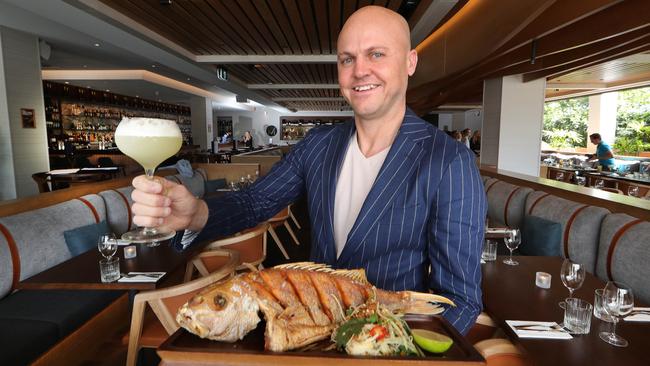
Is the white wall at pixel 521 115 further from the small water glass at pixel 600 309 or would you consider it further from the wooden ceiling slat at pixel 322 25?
the small water glass at pixel 600 309

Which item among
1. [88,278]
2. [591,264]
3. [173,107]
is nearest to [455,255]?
[88,278]

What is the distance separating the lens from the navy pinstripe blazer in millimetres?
953

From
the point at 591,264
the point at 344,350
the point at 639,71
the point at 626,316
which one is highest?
the point at 639,71

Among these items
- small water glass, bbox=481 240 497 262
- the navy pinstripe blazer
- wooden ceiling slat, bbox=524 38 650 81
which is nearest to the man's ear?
the navy pinstripe blazer

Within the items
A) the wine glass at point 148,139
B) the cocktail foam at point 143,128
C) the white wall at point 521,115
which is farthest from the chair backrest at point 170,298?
the white wall at point 521,115

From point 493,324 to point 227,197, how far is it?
155cm

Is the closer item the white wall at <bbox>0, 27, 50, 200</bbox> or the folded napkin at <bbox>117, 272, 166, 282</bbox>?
the folded napkin at <bbox>117, 272, 166, 282</bbox>

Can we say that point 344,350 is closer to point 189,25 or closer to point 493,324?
Answer: point 493,324

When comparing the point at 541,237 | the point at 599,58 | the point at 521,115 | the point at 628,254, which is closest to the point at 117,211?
the point at 541,237

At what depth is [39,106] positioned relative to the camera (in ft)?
26.5

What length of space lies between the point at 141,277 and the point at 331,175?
1953 mm

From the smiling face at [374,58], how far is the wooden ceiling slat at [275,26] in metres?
4.78

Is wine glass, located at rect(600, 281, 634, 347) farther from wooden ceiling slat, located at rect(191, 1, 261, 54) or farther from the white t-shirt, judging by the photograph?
wooden ceiling slat, located at rect(191, 1, 261, 54)

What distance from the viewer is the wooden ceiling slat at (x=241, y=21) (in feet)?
17.7
